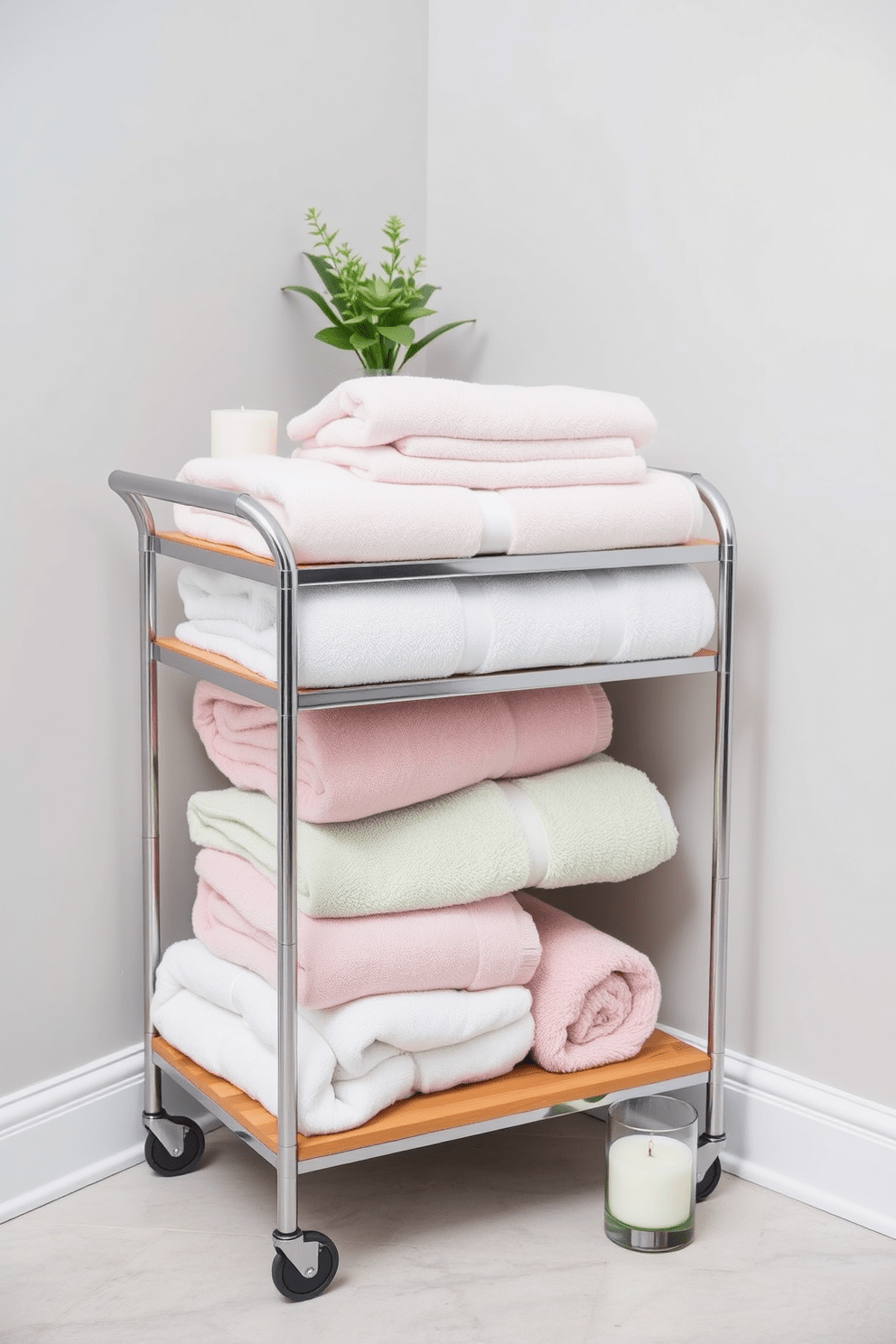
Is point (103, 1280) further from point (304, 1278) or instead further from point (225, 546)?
point (225, 546)

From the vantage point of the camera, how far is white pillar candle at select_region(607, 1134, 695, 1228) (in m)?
1.37

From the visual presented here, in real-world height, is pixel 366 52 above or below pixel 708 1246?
above

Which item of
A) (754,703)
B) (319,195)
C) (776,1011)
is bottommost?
(776,1011)

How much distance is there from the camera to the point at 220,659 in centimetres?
137

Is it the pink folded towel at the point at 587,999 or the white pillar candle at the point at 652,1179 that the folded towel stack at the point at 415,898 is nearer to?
the pink folded towel at the point at 587,999

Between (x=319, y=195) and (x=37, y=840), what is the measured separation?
2.74 ft

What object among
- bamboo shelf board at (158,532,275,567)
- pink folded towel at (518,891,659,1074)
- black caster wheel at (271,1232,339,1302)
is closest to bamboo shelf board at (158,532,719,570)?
bamboo shelf board at (158,532,275,567)

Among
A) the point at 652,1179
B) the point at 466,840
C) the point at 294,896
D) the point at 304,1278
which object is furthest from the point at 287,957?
the point at 652,1179

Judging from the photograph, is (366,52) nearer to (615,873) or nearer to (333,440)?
(333,440)

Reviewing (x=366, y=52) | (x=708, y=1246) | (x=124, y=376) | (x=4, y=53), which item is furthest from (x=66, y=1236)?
(x=366, y=52)

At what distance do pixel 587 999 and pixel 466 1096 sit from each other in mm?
172

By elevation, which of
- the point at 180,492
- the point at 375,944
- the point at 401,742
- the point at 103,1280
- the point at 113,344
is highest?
the point at 113,344

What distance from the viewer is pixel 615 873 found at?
1.46 metres

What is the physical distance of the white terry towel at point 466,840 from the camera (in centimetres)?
132
